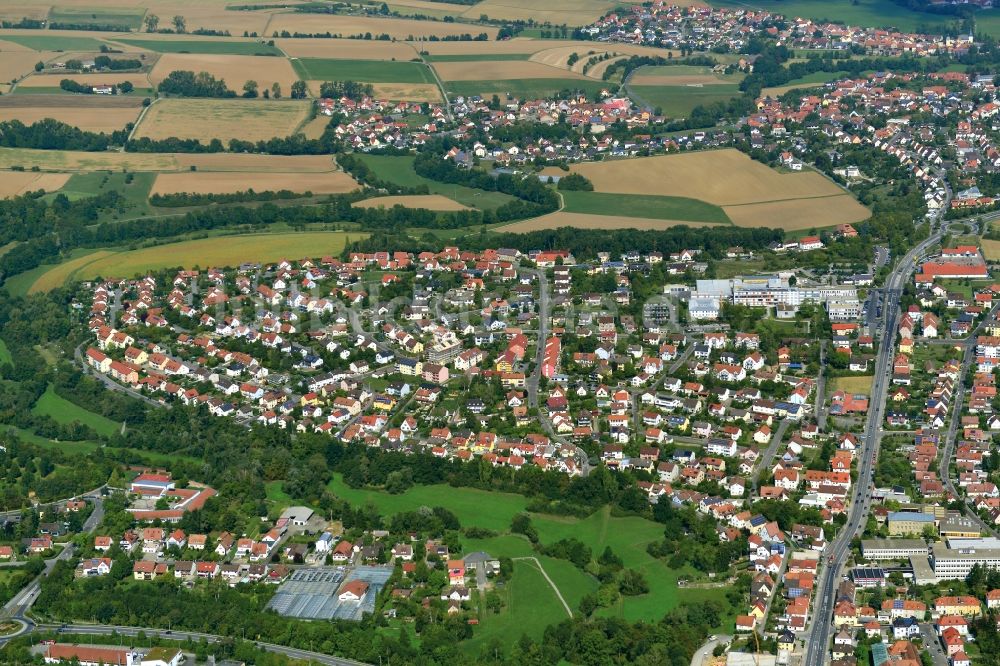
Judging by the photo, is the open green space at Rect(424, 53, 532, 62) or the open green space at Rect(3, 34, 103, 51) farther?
the open green space at Rect(424, 53, 532, 62)

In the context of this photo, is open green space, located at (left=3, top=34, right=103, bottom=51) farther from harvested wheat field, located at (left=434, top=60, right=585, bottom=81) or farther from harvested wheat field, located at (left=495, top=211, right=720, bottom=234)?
harvested wheat field, located at (left=495, top=211, right=720, bottom=234)

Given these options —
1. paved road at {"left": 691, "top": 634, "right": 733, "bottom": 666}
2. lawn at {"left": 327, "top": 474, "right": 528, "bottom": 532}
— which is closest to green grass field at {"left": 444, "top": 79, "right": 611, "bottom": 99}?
lawn at {"left": 327, "top": 474, "right": 528, "bottom": 532}

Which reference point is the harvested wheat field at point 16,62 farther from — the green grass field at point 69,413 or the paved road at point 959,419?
the paved road at point 959,419

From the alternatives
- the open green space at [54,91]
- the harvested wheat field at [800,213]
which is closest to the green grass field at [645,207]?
the harvested wheat field at [800,213]

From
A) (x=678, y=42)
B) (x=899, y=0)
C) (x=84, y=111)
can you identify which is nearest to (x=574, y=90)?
(x=678, y=42)

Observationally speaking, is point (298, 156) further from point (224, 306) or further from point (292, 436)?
point (292, 436)

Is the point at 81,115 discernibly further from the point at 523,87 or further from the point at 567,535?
the point at 567,535
